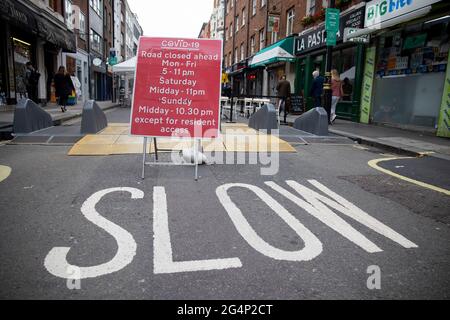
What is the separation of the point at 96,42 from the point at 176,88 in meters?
30.6

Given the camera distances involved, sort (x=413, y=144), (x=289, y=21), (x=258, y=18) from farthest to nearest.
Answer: (x=258, y=18), (x=289, y=21), (x=413, y=144)

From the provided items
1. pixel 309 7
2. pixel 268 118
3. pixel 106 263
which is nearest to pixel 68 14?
pixel 309 7

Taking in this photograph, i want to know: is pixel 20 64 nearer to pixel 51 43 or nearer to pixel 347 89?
pixel 51 43

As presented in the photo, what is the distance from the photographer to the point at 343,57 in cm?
1548

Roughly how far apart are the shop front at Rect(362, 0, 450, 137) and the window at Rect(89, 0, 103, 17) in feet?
80.4

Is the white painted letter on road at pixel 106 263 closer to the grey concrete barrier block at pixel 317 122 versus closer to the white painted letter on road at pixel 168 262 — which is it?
the white painted letter on road at pixel 168 262

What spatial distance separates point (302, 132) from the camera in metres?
9.55

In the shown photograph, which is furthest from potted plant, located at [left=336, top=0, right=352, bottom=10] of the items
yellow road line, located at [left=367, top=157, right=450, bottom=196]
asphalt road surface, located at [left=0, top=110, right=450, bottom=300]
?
asphalt road surface, located at [left=0, top=110, right=450, bottom=300]

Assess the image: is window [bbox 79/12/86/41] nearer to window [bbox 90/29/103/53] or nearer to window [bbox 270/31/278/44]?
window [bbox 90/29/103/53]

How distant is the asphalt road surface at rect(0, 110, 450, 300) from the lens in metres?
2.17
